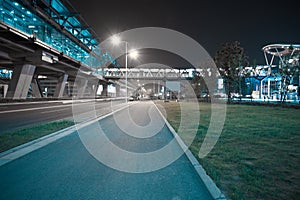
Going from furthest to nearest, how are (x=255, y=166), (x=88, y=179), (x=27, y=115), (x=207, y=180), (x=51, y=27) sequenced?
1. (x=51, y=27)
2. (x=27, y=115)
3. (x=255, y=166)
4. (x=88, y=179)
5. (x=207, y=180)

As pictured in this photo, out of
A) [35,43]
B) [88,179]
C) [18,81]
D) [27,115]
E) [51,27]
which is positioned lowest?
→ [88,179]

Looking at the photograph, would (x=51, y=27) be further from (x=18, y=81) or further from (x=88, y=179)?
(x=88, y=179)

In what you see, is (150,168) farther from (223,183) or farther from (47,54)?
(47,54)

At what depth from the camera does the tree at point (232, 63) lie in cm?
3266

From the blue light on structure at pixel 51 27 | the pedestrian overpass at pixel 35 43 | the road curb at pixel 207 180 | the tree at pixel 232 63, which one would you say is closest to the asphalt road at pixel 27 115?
the pedestrian overpass at pixel 35 43

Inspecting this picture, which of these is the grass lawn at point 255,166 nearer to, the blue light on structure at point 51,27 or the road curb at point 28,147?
the road curb at point 28,147

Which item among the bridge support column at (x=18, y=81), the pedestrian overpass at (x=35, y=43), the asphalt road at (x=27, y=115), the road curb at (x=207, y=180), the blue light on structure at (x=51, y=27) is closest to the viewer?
the road curb at (x=207, y=180)

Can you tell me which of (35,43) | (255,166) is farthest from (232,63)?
(255,166)

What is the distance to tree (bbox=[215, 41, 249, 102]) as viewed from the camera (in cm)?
3266

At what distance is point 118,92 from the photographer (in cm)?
11006

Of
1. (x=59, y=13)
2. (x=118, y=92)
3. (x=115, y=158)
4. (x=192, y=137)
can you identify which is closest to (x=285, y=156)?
(x=192, y=137)

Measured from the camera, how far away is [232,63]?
32625 millimetres

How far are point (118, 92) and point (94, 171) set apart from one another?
349 ft

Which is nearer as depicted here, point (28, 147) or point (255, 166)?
point (255, 166)
